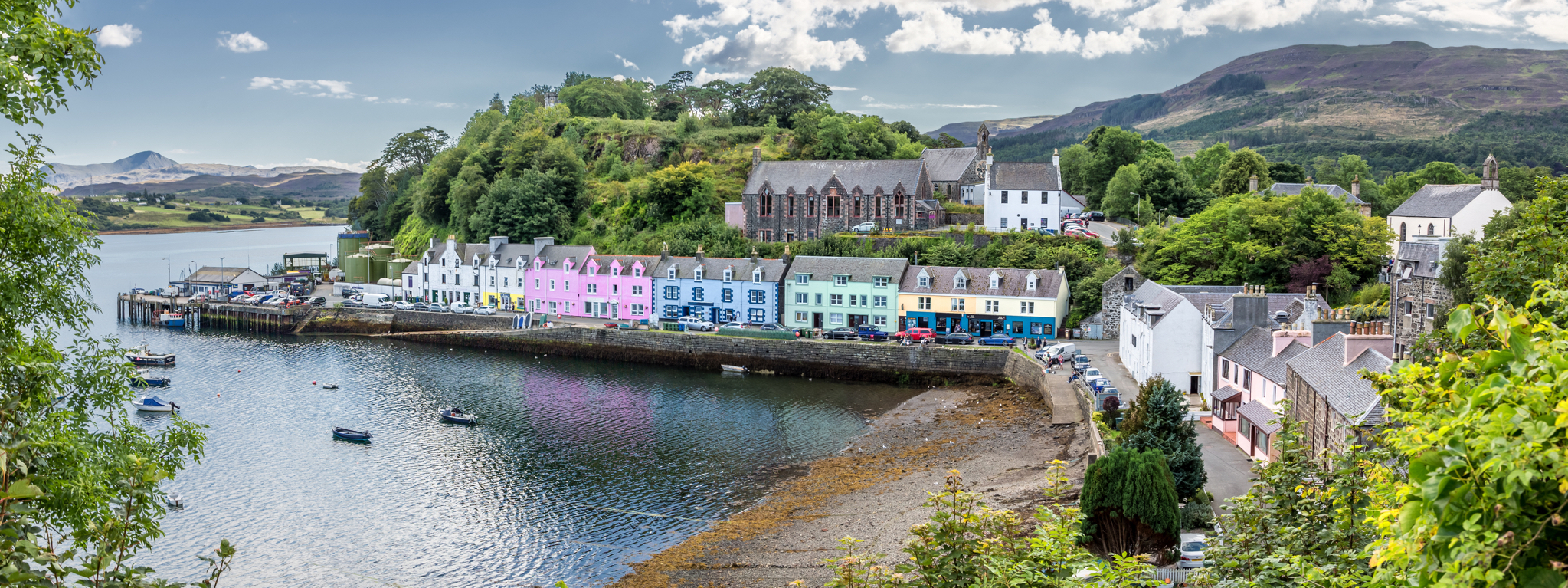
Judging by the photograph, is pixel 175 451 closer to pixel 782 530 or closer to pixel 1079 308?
pixel 782 530

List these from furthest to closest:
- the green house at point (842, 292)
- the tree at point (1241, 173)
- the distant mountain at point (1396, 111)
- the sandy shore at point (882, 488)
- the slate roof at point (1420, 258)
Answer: the distant mountain at point (1396, 111), the tree at point (1241, 173), the green house at point (842, 292), the sandy shore at point (882, 488), the slate roof at point (1420, 258)

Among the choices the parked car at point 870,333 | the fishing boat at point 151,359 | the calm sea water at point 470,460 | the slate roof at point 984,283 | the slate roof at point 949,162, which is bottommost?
the calm sea water at point 470,460

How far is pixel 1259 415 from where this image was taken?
27906mm

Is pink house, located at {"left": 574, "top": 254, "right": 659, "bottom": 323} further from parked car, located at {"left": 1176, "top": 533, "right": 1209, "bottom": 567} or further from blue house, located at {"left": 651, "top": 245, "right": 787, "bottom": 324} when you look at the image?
parked car, located at {"left": 1176, "top": 533, "right": 1209, "bottom": 567}

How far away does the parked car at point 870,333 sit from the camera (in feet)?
171

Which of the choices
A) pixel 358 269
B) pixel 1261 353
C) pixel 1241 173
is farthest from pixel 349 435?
pixel 1241 173

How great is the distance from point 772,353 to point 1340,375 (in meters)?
31.4

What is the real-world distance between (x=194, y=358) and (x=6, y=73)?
5584 cm

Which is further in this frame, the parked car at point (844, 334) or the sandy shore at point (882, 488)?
the parked car at point (844, 334)

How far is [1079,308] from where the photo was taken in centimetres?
5281

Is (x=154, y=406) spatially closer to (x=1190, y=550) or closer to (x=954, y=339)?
(x=954, y=339)

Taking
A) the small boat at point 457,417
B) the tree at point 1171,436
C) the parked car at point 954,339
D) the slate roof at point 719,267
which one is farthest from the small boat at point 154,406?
the tree at point 1171,436

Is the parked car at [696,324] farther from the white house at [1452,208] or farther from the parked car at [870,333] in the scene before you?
the white house at [1452,208]

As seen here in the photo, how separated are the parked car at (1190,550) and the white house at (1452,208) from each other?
35729mm
